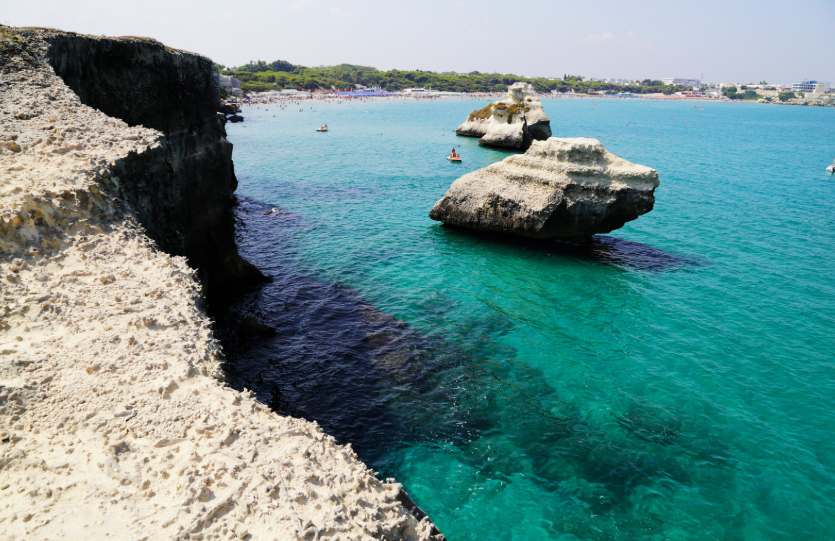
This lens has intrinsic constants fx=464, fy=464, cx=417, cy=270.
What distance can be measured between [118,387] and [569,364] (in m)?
13.8

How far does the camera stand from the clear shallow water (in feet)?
36.9

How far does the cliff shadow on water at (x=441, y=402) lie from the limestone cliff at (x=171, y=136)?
9.54 ft

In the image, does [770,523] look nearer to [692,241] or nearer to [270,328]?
[270,328]

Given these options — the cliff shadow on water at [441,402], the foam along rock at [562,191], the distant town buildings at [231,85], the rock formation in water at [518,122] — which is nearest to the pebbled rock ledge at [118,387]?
the cliff shadow on water at [441,402]

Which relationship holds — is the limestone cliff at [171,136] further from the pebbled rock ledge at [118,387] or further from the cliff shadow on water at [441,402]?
the cliff shadow on water at [441,402]

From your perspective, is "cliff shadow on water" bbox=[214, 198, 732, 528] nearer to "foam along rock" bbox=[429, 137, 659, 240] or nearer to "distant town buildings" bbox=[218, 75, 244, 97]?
"foam along rock" bbox=[429, 137, 659, 240]

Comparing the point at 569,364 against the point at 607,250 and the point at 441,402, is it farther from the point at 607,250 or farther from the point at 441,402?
the point at 607,250

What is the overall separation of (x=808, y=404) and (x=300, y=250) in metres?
23.0

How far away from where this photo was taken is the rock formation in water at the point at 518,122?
60812 mm

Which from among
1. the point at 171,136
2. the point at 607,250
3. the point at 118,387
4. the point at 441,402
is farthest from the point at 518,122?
the point at 118,387

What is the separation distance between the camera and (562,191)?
80.7ft

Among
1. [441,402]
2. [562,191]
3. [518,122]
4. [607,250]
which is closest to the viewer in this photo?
[441,402]

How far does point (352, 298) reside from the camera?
2083 centimetres

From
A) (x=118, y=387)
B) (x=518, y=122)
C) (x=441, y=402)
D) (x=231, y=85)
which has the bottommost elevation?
(x=441, y=402)
